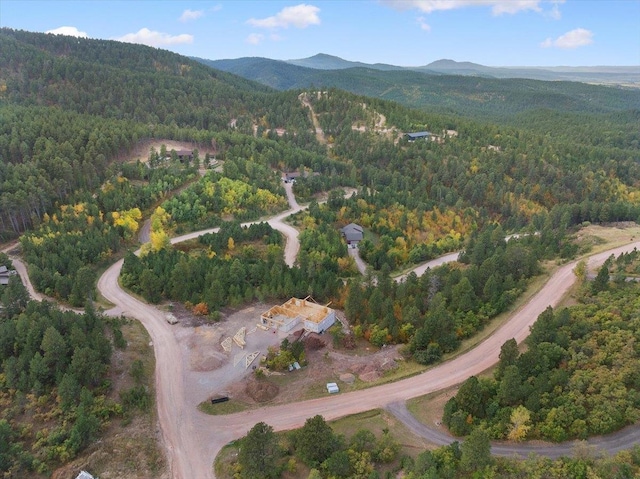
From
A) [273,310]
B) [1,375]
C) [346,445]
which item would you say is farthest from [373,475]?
[1,375]

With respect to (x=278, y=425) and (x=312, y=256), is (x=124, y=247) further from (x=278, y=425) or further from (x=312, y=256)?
(x=278, y=425)

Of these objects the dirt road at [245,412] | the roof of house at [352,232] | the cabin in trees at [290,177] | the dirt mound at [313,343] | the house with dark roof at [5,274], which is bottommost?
the dirt road at [245,412]

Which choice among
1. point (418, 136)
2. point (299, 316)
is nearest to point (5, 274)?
point (299, 316)

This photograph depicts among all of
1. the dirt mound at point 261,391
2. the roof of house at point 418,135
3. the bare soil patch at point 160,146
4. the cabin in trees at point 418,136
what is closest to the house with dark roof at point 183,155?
the bare soil patch at point 160,146

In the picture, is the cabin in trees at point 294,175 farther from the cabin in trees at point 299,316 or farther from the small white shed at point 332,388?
the small white shed at point 332,388

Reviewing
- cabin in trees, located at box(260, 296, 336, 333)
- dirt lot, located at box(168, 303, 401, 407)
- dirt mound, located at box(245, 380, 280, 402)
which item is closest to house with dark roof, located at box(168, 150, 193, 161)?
dirt lot, located at box(168, 303, 401, 407)

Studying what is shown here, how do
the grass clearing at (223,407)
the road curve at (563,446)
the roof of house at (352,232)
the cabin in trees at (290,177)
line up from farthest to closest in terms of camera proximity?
1. the cabin in trees at (290,177)
2. the roof of house at (352,232)
3. the grass clearing at (223,407)
4. the road curve at (563,446)

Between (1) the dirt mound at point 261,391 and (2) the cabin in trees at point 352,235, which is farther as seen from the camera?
(2) the cabin in trees at point 352,235
